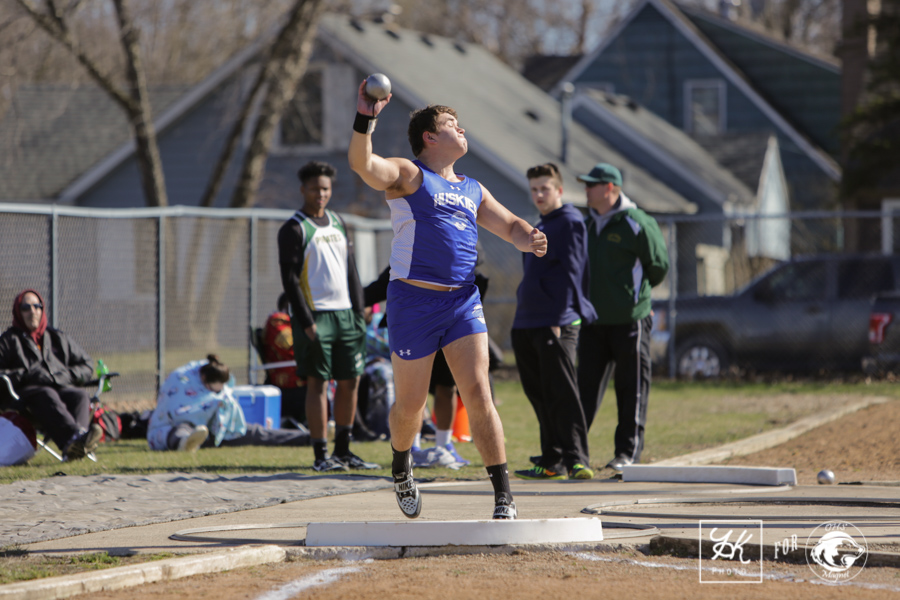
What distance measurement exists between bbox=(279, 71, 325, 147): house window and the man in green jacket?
701 inches

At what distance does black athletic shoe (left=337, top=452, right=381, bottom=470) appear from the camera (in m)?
7.91

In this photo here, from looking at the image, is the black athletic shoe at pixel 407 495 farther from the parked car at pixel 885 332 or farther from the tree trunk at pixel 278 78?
the tree trunk at pixel 278 78

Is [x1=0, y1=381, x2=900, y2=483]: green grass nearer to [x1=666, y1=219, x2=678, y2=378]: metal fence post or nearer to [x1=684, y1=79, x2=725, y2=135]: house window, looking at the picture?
[x1=666, y1=219, x2=678, y2=378]: metal fence post

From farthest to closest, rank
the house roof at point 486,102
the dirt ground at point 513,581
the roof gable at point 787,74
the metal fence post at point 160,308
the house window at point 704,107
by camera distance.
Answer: the roof gable at point 787,74 < the house window at point 704,107 < the house roof at point 486,102 < the metal fence post at point 160,308 < the dirt ground at point 513,581

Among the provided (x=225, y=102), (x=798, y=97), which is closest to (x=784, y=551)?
(x=225, y=102)

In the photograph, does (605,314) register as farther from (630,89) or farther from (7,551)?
(630,89)

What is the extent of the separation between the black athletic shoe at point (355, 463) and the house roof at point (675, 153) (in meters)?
21.5

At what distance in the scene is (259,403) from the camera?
9.98 metres

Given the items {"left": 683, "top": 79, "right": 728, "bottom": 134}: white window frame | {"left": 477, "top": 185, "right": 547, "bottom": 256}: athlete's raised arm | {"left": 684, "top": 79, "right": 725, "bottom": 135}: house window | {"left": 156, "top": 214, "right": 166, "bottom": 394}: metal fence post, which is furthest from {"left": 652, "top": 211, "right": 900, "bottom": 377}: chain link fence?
{"left": 684, "top": 79, "right": 725, "bottom": 135}: house window

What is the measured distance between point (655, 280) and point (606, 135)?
73.9 feet

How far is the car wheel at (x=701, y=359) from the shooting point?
51.7ft

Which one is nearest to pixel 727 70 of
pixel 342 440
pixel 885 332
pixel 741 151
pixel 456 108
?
pixel 741 151

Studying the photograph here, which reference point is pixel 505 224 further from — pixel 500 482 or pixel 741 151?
pixel 741 151

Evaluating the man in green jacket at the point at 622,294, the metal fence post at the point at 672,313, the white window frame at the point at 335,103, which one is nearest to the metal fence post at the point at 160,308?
the man in green jacket at the point at 622,294
